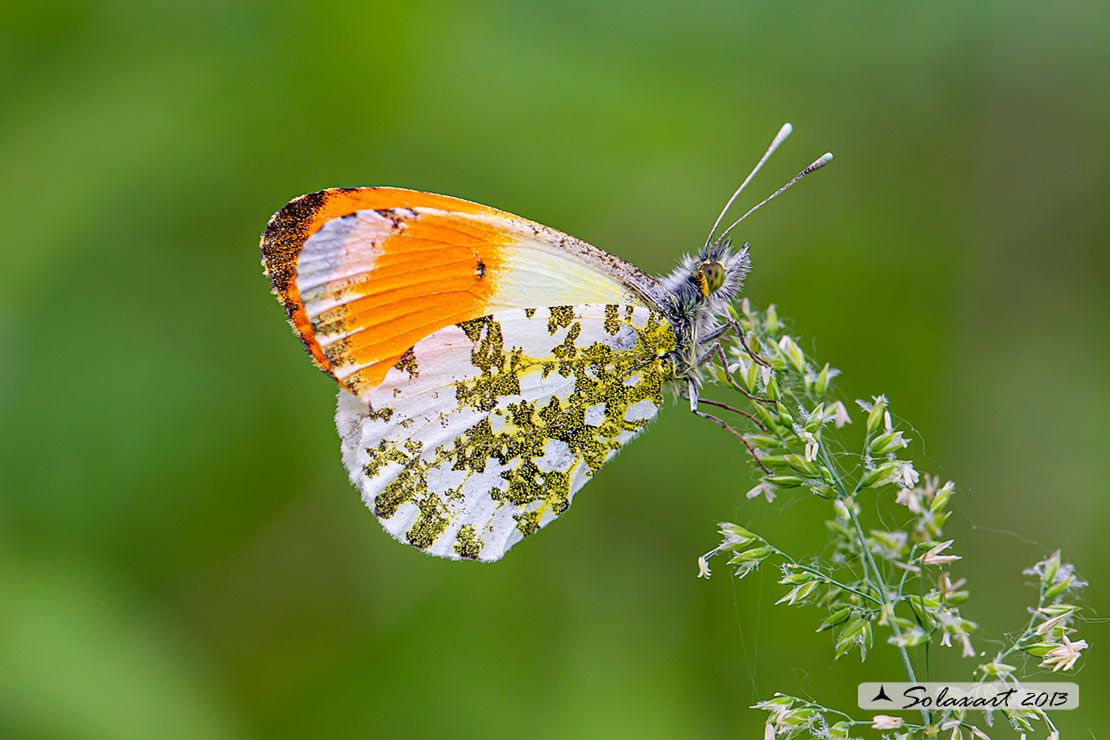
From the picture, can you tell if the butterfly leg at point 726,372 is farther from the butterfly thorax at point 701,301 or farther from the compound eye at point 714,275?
the compound eye at point 714,275

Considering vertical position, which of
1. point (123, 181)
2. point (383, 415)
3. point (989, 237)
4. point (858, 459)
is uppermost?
point (989, 237)

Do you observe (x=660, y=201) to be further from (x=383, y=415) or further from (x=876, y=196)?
(x=383, y=415)

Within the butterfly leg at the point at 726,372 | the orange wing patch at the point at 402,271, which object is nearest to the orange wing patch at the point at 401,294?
the orange wing patch at the point at 402,271

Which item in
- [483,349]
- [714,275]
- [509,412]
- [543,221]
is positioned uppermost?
[543,221]

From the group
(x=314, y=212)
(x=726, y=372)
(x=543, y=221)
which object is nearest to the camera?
(x=726, y=372)

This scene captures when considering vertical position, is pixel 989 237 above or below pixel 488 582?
above

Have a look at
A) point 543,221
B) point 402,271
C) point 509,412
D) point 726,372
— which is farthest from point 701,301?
point 543,221

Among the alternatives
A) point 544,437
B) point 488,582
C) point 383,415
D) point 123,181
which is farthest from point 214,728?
point 123,181

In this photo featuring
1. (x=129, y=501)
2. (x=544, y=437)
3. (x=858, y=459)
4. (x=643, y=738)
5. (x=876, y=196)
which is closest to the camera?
(x=858, y=459)

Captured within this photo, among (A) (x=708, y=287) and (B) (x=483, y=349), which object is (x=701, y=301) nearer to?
(A) (x=708, y=287)
